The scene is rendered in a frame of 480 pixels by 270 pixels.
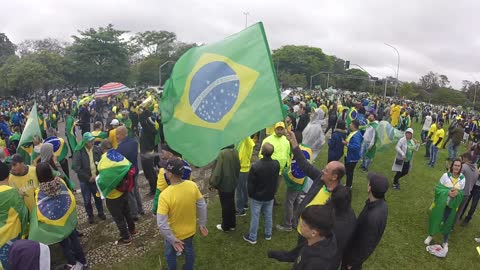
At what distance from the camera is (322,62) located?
98.4 m

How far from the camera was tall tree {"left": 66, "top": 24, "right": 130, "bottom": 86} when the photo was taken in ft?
144

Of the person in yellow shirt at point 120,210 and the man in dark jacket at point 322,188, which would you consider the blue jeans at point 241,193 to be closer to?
the person in yellow shirt at point 120,210

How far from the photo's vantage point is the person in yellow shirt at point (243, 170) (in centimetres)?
618

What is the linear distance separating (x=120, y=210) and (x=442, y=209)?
540 cm

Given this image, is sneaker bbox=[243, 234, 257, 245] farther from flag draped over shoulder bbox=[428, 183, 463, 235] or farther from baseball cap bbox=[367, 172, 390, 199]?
flag draped over shoulder bbox=[428, 183, 463, 235]

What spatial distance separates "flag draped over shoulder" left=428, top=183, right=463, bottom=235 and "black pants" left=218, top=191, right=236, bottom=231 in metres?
3.53

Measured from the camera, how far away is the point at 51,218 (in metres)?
4.18

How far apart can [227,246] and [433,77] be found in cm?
11316

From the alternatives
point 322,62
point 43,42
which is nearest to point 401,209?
point 43,42

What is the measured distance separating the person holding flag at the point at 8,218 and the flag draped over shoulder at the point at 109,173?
1114 millimetres

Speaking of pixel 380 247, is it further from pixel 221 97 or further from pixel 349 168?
pixel 221 97

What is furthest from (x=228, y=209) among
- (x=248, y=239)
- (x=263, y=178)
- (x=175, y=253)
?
(x=175, y=253)

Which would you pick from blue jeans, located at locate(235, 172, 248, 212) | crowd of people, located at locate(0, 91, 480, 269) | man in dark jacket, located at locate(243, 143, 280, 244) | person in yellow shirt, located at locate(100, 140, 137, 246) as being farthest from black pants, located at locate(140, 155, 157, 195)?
man in dark jacket, located at locate(243, 143, 280, 244)

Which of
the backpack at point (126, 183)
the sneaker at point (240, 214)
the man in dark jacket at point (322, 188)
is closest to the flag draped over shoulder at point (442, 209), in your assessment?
the man in dark jacket at point (322, 188)
